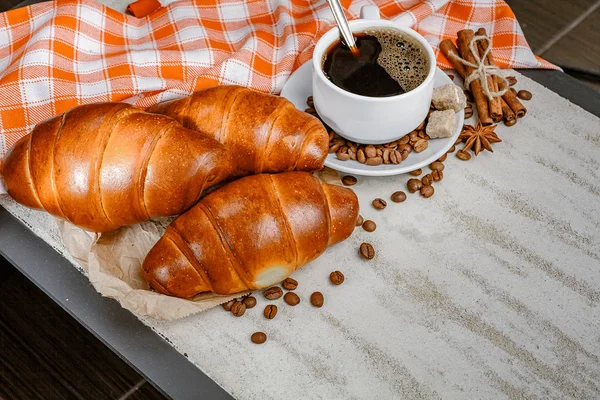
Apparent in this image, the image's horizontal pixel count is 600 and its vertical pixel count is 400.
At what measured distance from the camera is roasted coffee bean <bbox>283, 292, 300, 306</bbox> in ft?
3.82

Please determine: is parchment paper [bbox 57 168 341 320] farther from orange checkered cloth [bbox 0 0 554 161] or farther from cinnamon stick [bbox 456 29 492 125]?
cinnamon stick [bbox 456 29 492 125]

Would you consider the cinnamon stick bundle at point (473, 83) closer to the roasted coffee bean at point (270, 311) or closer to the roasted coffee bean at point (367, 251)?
the roasted coffee bean at point (367, 251)

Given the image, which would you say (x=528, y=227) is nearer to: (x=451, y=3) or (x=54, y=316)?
(x=451, y=3)

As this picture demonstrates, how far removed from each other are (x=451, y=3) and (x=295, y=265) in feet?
2.77

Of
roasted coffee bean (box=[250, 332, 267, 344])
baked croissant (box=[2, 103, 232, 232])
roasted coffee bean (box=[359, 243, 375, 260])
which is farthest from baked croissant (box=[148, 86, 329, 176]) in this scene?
roasted coffee bean (box=[250, 332, 267, 344])

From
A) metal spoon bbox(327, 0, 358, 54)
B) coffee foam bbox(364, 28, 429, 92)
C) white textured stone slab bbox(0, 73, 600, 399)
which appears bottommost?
white textured stone slab bbox(0, 73, 600, 399)

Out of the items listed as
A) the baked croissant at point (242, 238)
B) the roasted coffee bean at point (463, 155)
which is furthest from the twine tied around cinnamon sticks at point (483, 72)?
the baked croissant at point (242, 238)

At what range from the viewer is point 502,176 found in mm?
1347

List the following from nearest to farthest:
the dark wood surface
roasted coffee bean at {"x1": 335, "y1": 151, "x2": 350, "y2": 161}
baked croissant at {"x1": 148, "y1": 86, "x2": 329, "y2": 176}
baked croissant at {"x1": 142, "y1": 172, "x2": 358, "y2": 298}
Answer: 1. baked croissant at {"x1": 142, "y1": 172, "x2": 358, "y2": 298}
2. baked croissant at {"x1": 148, "y1": 86, "x2": 329, "y2": 176}
3. roasted coffee bean at {"x1": 335, "y1": 151, "x2": 350, "y2": 161}
4. the dark wood surface

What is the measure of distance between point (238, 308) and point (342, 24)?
0.56 metres

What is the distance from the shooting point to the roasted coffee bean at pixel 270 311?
45.2 inches

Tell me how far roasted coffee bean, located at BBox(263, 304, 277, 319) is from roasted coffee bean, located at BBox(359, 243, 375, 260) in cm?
19

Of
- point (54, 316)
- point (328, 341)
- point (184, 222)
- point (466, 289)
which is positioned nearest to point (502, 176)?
point (466, 289)

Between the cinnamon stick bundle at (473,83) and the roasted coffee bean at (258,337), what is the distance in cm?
65
